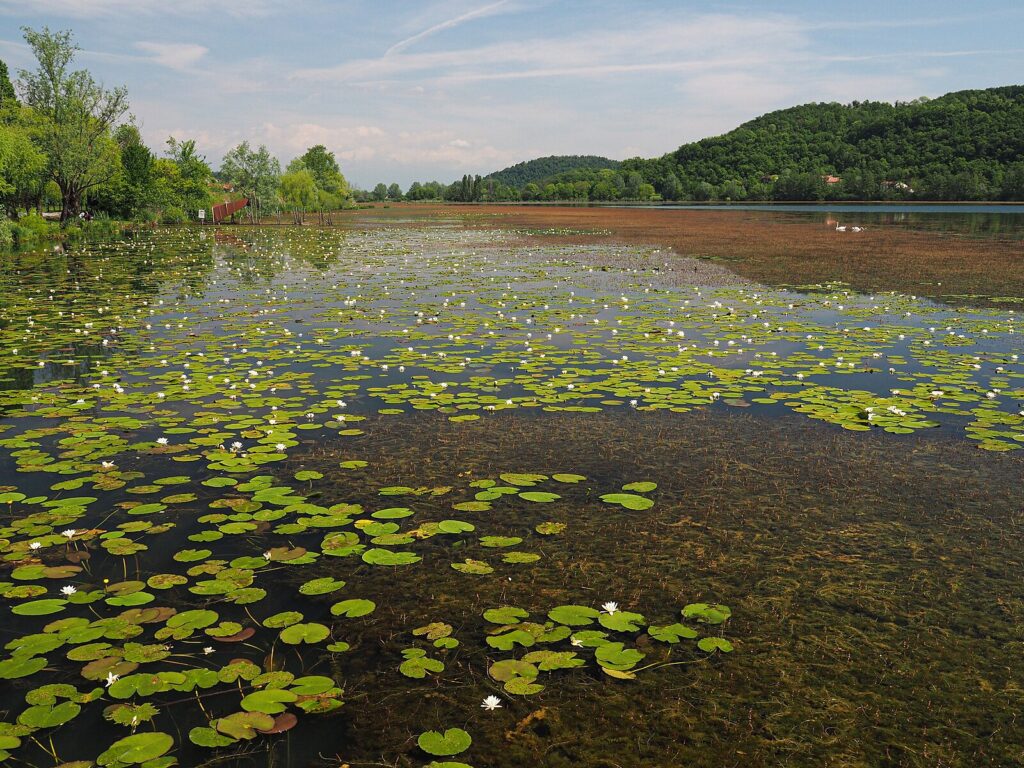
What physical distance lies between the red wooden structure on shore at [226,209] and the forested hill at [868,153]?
9414cm

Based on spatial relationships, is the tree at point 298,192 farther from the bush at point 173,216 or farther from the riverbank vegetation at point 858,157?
the riverbank vegetation at point 858,157

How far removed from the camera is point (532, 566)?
4.73m

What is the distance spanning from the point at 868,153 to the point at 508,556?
13673 centimetres

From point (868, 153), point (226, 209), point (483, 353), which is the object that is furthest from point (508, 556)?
point (868, 153)

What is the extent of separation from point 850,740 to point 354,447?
5.10m

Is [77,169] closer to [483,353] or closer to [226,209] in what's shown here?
[226,209]

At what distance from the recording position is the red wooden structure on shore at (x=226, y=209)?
70438 mm

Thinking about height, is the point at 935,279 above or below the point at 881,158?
below

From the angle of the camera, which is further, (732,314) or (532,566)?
(732,314)

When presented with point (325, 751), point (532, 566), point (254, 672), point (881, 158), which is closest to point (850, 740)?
point (532, 566)

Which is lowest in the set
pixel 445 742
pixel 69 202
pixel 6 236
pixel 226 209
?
pixel 445 742

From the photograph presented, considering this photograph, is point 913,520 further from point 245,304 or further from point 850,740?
point 245,304

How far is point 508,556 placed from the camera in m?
4.84

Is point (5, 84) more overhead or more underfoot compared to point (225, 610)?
more overhead
